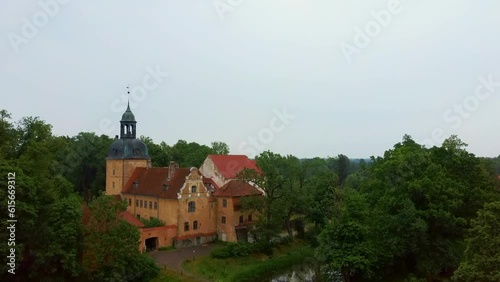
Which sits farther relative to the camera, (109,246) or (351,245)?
(351,245)

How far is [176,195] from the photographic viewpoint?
140 ft

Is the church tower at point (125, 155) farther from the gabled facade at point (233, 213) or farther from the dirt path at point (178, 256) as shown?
the dirt path at point (178, 256)

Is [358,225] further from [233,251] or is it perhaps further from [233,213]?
[233,213]

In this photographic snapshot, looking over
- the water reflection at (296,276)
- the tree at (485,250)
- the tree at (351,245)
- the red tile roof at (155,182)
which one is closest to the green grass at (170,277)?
the water reflection at (296,276)

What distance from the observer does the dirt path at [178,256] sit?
35034mm

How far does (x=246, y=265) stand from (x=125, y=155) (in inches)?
778

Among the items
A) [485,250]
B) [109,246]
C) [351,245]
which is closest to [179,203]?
[109,246]

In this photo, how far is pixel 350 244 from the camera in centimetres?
3012

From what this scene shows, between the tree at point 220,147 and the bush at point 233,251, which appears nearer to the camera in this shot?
the bush at point 233,251

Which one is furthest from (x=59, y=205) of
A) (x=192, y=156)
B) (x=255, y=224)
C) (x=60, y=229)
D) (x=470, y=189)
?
(x=192, y=156)

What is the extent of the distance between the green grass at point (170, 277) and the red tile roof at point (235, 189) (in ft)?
42.4

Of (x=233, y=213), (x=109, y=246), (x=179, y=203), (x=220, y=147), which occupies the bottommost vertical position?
(x=109, y=246)

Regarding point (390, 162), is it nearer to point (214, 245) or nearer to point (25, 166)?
point (214, 245)

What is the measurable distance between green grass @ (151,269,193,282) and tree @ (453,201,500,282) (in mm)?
18497
